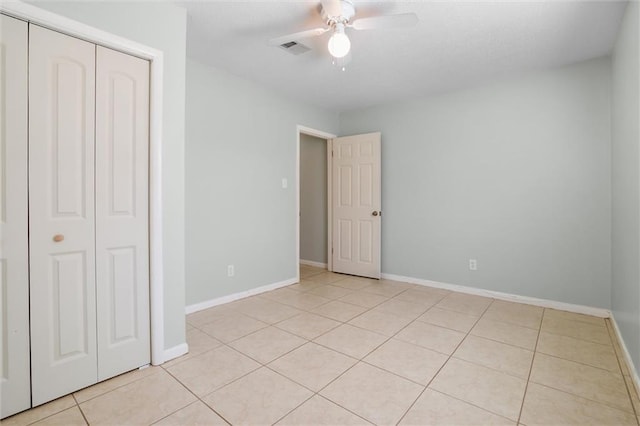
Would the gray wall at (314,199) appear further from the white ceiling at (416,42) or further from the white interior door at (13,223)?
the white interior door at (13,223)

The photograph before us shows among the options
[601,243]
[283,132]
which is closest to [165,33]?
[283,132]

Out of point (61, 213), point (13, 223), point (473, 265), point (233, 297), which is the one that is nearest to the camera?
point (13, 223)

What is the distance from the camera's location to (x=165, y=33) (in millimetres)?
2082

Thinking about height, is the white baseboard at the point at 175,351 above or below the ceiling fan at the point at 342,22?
below

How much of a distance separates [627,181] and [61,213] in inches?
143

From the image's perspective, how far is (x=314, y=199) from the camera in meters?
5.30

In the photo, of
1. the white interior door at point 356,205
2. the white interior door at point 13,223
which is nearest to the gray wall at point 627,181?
the white interior door at point 356,205

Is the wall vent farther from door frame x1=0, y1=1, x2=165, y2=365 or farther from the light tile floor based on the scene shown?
the light tile floor

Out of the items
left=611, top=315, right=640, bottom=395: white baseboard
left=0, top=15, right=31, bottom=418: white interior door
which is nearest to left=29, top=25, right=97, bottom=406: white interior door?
left=0, top=15, right=31, bottom=418: white interior door

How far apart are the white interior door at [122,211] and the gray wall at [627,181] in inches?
121

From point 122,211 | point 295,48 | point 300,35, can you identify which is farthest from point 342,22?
point 122,211

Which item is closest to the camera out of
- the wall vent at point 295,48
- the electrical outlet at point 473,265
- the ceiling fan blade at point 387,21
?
the ceiling fan blade at point 387,21

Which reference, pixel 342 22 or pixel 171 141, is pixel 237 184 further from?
pixel 342 22

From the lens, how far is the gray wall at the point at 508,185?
116 inches
